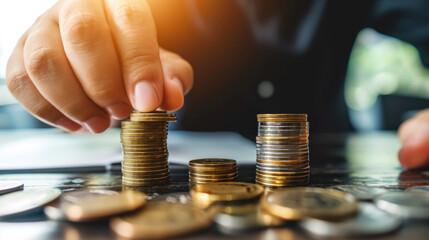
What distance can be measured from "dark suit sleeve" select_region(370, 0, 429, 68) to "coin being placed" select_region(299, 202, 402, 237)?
5.33 ft

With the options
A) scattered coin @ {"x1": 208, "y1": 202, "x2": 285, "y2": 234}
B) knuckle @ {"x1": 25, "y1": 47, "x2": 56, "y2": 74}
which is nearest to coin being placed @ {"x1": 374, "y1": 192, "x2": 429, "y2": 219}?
scattered coin @ {"x1": 208, "y1": 202, "x2": 285, "y2": 234}

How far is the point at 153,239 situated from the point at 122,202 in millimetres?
140

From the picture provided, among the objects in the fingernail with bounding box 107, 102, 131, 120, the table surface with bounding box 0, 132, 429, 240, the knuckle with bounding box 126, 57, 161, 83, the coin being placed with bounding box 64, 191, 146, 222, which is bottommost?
A: the table surface with bounding box 0, 132, 429, 240

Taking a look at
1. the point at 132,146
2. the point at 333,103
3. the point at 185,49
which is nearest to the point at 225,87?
the point at 185,49

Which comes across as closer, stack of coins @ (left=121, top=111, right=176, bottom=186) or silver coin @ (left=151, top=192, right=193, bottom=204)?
silver coin @ (left=151, top=192, right=193, bottom=204)

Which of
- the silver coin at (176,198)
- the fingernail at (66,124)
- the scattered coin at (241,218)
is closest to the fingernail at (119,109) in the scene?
the fingernail at (66,124)

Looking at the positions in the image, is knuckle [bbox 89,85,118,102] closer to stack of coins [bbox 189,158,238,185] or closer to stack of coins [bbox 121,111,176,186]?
stack of coins [bbox 121,111,176,186]

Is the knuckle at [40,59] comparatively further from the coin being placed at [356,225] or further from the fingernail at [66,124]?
the coin being placed at [356,225]

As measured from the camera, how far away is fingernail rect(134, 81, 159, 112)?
2.72 feet

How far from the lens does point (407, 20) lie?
5.79 feet

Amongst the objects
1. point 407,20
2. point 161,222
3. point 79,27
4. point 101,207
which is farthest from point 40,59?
point 407,20

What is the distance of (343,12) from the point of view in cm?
207

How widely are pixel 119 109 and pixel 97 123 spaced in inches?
4.6

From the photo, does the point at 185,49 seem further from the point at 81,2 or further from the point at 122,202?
the point at 122,202
